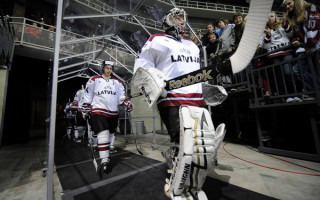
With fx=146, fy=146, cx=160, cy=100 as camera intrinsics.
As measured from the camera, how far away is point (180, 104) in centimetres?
143

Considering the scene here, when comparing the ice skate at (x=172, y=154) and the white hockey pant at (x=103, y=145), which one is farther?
the white hockey pant at (x=103, y=145)

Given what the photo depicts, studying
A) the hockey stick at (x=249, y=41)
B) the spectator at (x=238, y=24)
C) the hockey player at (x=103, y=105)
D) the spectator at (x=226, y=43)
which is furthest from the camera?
the spectator at (x=226, y=43)

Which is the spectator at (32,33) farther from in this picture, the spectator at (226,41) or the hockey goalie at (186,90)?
the spectator at (226,41)

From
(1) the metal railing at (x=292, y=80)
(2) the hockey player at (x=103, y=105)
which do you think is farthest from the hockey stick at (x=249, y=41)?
(1) the metal railing at (x=292, y=80)

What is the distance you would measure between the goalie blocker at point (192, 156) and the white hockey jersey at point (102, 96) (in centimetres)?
200

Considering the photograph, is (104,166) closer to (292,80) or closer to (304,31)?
(292,80)

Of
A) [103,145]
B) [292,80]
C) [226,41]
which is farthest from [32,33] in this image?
[292,80]

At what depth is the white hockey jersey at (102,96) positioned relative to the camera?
2740mm

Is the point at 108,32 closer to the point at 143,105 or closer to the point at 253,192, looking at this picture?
the point at 143,105

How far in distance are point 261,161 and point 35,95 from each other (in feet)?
52.2

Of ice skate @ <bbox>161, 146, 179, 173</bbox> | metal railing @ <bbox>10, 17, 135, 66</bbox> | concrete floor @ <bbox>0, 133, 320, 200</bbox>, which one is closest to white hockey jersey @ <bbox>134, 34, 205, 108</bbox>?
ice skate @ <bbox>161, 146, 179, 173</bbox>

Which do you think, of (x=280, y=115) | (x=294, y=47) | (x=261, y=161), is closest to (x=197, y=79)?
(x=261, y=161)

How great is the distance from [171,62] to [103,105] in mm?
1774

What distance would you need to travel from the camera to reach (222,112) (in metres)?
5.16
